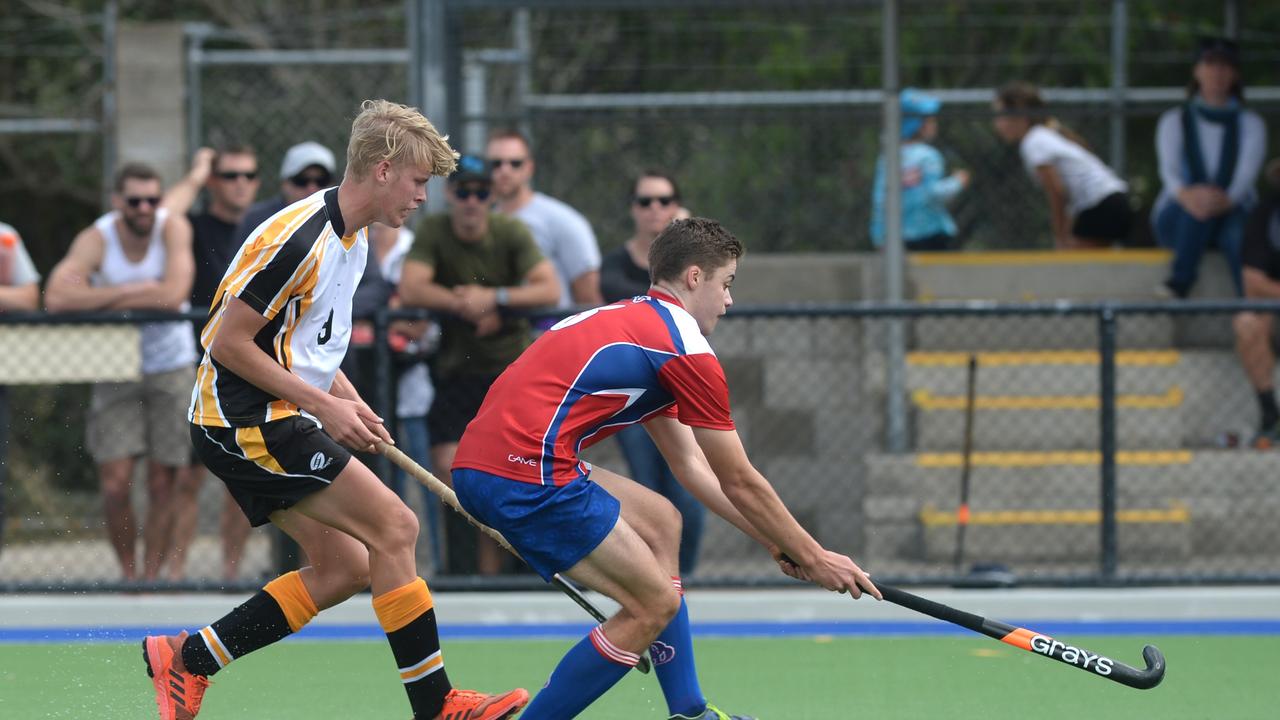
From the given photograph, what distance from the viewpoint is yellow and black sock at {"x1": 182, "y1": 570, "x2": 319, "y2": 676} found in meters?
5.07

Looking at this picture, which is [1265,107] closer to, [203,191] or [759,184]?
[759,184]

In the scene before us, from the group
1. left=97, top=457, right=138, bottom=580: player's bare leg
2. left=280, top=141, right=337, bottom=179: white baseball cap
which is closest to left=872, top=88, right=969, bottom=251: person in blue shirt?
left=280, top=141, right=337, bottom=179: white baseball cap

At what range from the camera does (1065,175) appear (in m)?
9.59

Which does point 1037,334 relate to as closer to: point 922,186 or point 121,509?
point 922,186

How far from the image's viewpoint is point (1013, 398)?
349 inches

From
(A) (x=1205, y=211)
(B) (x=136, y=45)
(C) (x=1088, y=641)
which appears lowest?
(C) (x=1088, y=641)

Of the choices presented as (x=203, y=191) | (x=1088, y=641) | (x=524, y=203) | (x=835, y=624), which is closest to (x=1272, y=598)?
(x=1088, y=641)

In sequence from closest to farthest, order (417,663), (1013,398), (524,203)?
(417,663) → (524,203) → (1013,398)

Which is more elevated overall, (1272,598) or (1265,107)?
(1265,107)

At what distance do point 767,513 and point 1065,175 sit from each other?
5.60 metres

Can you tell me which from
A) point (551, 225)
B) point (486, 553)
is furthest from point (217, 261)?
point (486, 553)

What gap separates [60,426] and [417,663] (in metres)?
6.51

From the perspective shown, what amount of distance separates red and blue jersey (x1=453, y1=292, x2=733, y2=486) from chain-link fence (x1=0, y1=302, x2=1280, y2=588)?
3.13 meters

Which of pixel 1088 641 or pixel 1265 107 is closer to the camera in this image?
pixel 1088 641
